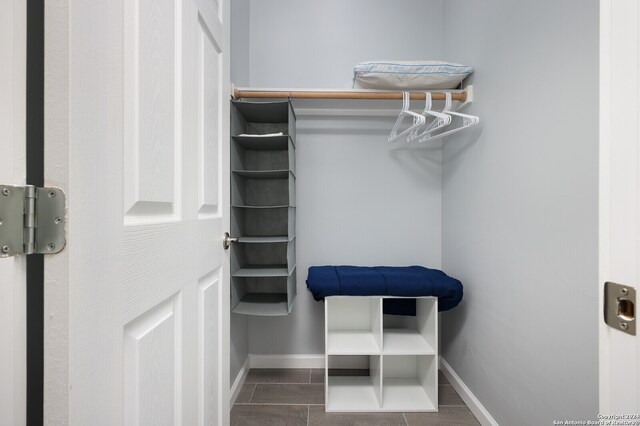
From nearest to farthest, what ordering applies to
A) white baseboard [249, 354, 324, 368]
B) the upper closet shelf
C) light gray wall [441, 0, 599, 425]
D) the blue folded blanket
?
light gray wall [441, 0, 599, 425], the blue folded blanket, the upper closet shelf, white baseboard [249, 354, 324, 368]

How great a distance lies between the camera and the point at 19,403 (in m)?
0.37

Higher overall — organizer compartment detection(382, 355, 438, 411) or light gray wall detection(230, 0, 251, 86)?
light gray wall detection(230, 0, 251, 86)

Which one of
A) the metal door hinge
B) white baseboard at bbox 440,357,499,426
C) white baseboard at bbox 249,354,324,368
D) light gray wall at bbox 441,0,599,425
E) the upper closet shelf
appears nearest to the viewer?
the metal door hinge

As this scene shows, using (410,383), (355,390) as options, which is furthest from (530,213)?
(355,390)

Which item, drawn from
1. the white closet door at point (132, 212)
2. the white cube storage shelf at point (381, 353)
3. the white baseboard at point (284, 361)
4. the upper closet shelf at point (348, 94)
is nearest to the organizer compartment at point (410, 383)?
the white cube storage shelf at point (381, 353)

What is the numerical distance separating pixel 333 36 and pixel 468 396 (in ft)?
7.73

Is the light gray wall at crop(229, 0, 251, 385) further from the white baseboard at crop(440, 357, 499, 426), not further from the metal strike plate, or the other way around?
the metal strike plate

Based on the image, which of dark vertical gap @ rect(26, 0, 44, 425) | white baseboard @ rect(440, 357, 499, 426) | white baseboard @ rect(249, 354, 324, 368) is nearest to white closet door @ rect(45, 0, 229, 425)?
dark vertical gap @ rect(26, 0, 44, 425)

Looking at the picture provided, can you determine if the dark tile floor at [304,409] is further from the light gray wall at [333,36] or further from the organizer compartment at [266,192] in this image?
the light gray wall at [333,36]

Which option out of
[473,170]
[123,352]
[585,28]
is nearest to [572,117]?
[585,28]

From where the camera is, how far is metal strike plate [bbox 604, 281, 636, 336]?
47 centimetres

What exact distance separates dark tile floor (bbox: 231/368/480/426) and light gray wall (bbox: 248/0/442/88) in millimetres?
1941

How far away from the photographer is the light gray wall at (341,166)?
205 cm

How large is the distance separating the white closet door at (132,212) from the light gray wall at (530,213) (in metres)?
1.18
